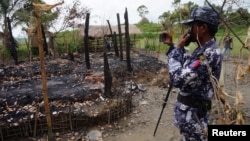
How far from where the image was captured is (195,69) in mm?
2225

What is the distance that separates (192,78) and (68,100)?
19.1 ft

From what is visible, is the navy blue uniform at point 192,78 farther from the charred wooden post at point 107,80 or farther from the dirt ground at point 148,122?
the charred wooden post at point 107,80

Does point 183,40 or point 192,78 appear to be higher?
point 183,40

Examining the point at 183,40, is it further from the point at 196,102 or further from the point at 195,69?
the point at 196,102

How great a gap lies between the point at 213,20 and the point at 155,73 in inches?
381

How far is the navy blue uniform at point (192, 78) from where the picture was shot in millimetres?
2238

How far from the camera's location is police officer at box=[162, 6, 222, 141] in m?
2.25

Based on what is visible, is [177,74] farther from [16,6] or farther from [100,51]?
[16,6]

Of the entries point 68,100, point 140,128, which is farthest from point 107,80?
point 140,128

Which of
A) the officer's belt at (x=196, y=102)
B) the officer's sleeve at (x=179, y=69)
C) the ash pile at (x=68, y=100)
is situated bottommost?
the ash pile at (x=68, y=100)

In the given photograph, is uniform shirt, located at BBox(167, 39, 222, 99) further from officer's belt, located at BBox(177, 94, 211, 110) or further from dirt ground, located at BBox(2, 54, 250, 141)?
dirt ground, located at BBox(2, 54, 250, 141)

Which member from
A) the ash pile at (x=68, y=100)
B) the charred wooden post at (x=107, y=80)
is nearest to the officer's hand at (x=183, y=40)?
the ash pile at (x=68, y=100)

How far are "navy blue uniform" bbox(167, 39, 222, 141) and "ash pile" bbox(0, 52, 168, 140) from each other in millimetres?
4044

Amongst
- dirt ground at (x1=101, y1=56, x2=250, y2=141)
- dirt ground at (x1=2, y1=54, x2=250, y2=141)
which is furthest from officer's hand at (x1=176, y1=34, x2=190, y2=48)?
dirt ground at (x1=2, y1=54, x2=250, y2=141)
